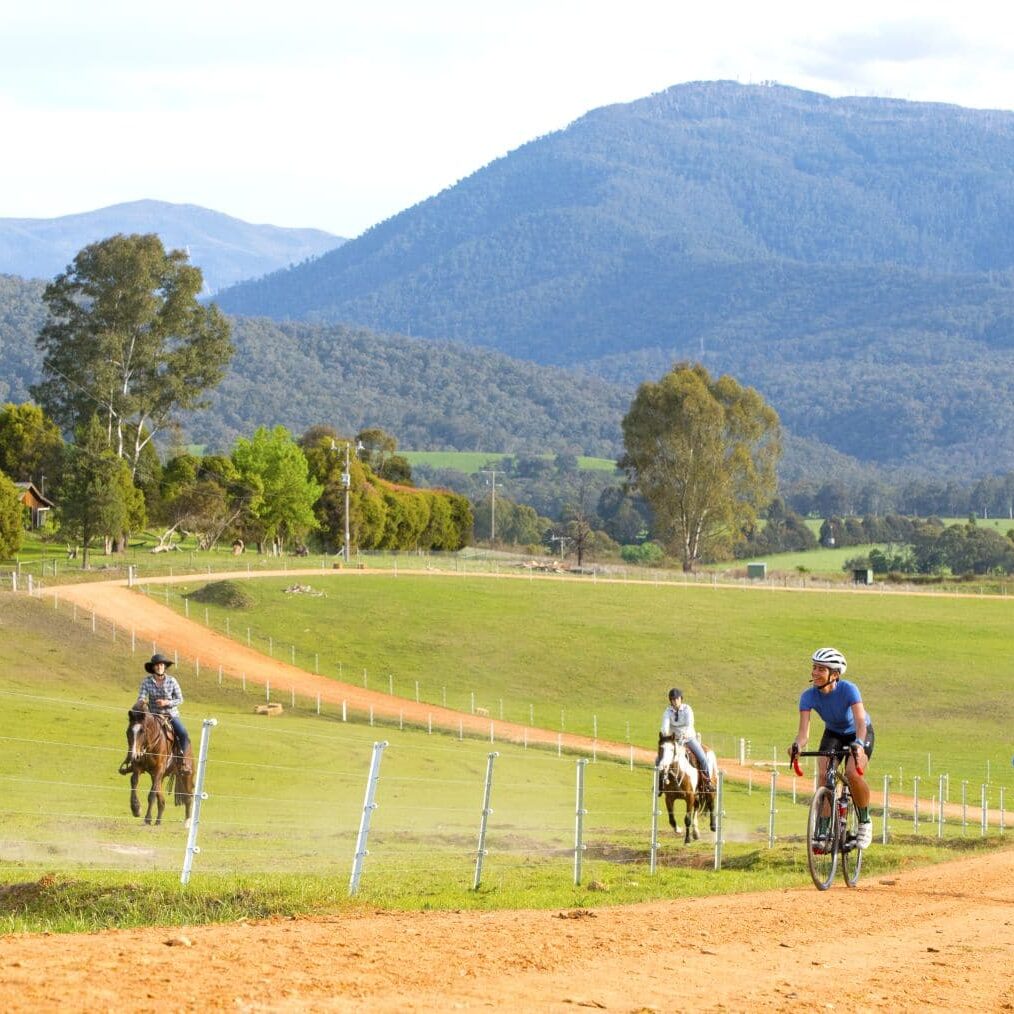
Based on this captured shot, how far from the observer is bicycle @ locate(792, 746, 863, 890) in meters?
16.0

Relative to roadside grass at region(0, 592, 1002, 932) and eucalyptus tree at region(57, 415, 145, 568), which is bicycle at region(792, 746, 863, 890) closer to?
roadside grass at region(0, 592, 1002, 932)

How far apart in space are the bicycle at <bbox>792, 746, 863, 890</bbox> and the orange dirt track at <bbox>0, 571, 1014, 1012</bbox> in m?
1.27

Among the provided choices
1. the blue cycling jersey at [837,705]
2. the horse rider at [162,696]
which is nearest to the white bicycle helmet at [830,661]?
the blue cycling jersey at [837,705]

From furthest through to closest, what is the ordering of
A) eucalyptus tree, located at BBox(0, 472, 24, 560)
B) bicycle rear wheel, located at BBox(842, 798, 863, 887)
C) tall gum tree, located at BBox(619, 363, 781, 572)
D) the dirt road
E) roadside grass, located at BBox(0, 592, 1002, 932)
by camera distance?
1. tall gum tree, located at BBox(619, 363, 781, 572)
2. eucalyptus tree, located at BBox(0, 472, 24, 560)
3. bicycle rear wheel, located at BBox(842, 798, 863, 887)
4. roadside grass, located at BBox(0, 592, 1002, 932)
5. the dirt road

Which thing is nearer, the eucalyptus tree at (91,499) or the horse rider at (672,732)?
the horse rider at (672,732)

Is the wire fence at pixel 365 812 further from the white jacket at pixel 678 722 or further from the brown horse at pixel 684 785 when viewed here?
the white jacket at pixel 678 722

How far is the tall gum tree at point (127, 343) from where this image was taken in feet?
322

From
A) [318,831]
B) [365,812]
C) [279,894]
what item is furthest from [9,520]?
[279,894]

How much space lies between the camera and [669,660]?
69.8m

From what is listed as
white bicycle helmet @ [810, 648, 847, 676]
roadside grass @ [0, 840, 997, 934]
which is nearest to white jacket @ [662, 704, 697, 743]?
roadside grass @ [0, 840, 997, 934]

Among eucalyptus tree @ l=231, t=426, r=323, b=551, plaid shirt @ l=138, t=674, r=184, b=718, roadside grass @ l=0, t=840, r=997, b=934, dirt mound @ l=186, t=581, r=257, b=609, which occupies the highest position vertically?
eucalyptus tree @ l=231, t=426, r=323, b=551

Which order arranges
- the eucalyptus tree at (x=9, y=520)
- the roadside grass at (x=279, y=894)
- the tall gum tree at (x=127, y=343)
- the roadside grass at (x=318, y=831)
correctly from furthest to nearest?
the tall gum tree at (x=127, y=343)
the eucalyptus tree at (x=9, y=520)
the roadside grass at (x=318, y=831)
the roadside grass at (x=279, y=894)

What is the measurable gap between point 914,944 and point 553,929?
8.27 ft

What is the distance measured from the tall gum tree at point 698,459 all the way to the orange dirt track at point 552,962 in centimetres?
10037
